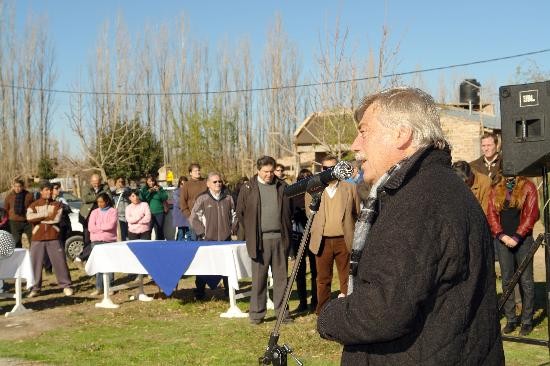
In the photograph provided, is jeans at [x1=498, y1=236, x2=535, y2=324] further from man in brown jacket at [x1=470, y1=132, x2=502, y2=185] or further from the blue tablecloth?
the blue tablecloth

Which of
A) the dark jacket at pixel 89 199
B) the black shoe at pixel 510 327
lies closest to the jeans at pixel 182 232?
the dark jacket at pixel 89 199

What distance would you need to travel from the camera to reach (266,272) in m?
9.16

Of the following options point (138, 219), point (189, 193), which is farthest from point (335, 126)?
point (138, 219)

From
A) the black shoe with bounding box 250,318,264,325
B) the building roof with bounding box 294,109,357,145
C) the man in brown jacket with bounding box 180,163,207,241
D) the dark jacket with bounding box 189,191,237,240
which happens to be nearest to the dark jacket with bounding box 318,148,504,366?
Answer: the black shoe with bounding box 250,318,264,325

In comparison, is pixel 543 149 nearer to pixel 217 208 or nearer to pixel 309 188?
pixel 309 188

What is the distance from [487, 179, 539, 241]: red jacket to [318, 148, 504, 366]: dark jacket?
5.77m

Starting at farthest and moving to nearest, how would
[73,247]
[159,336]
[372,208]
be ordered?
1. [73,247]
2. [159,336]
3. [372,208]

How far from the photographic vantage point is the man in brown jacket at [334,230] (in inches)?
348

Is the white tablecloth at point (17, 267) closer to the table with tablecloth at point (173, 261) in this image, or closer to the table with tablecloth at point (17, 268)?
the table with tablecloth at point (17, 268)

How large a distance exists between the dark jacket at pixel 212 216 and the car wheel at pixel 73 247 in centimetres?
647

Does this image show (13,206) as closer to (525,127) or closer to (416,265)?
(525,127)

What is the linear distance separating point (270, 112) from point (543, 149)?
35.1 m

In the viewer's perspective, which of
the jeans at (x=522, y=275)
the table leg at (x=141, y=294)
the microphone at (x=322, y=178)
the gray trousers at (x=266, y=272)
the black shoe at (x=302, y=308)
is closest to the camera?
the microphone at (x=322, y=178)

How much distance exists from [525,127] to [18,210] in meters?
11.2
